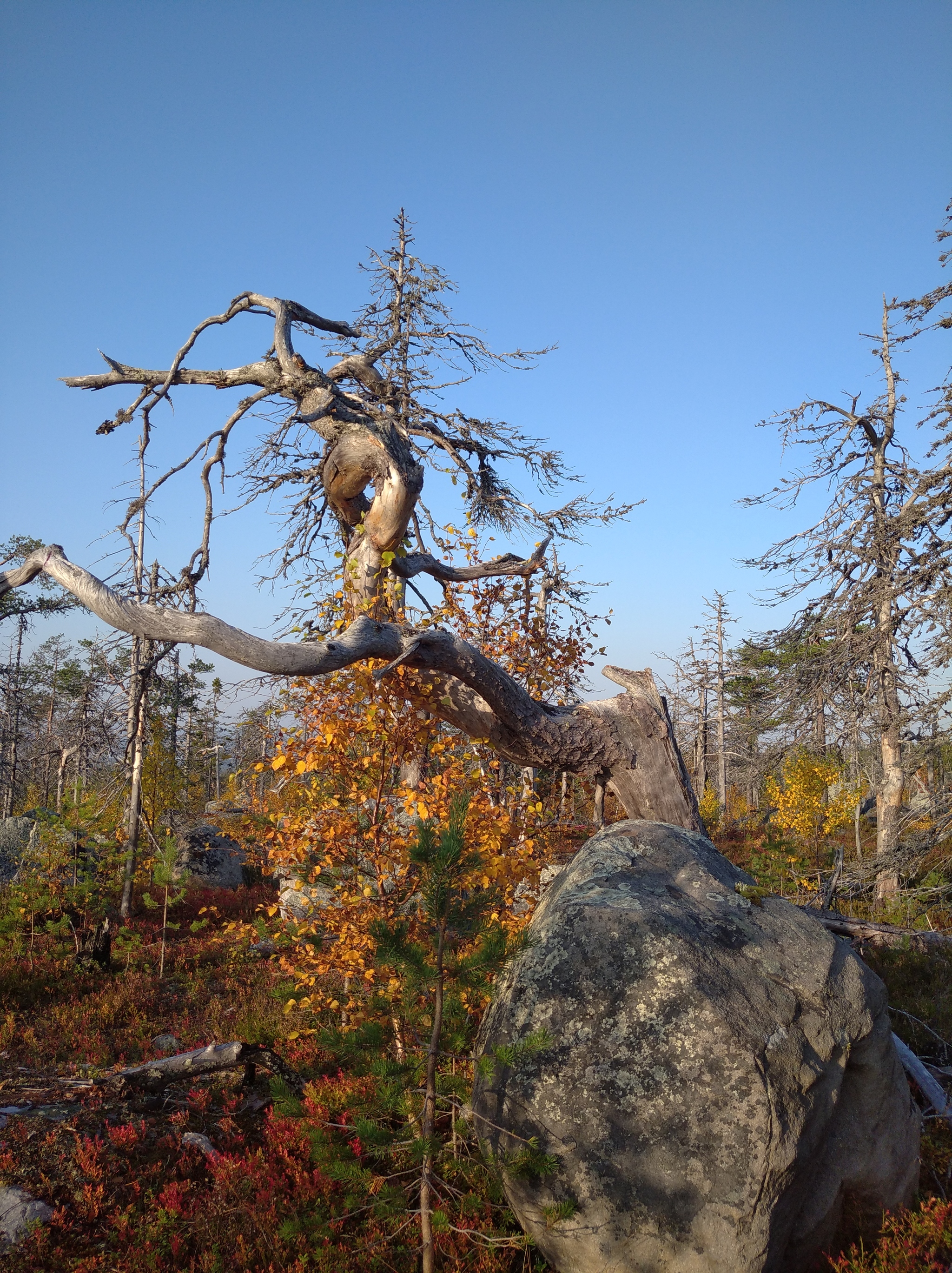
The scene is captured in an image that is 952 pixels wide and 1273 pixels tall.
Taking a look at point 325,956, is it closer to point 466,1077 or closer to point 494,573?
point 466,1077

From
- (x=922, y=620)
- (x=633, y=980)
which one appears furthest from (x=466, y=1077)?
(x=922, y=620)

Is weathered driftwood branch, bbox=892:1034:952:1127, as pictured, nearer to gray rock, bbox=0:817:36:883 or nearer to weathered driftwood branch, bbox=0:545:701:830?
weathered driftwood branch, bbox=0:545:701:830

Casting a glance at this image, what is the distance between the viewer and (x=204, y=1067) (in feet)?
16.7

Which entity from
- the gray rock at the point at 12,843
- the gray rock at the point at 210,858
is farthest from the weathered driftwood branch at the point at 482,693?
the gray rock at the point at 12,843

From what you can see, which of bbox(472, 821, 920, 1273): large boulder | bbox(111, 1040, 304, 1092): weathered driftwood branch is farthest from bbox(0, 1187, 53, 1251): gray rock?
bbox(472, 821, 920, 1273): large boulder

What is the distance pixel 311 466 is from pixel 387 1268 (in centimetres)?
821

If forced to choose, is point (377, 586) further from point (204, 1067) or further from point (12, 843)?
point (12, 843)

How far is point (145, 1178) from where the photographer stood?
409 cm

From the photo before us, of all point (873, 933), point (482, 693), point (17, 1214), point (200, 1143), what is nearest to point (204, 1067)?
point (200, 1143)

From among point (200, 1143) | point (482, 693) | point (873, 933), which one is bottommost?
point (200, 1143)

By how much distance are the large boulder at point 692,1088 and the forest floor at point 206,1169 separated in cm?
36

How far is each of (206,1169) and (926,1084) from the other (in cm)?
505

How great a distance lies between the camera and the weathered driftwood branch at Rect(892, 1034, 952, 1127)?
5.26 meters

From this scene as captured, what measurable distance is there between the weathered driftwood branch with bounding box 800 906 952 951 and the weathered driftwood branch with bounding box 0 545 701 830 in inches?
93.4
